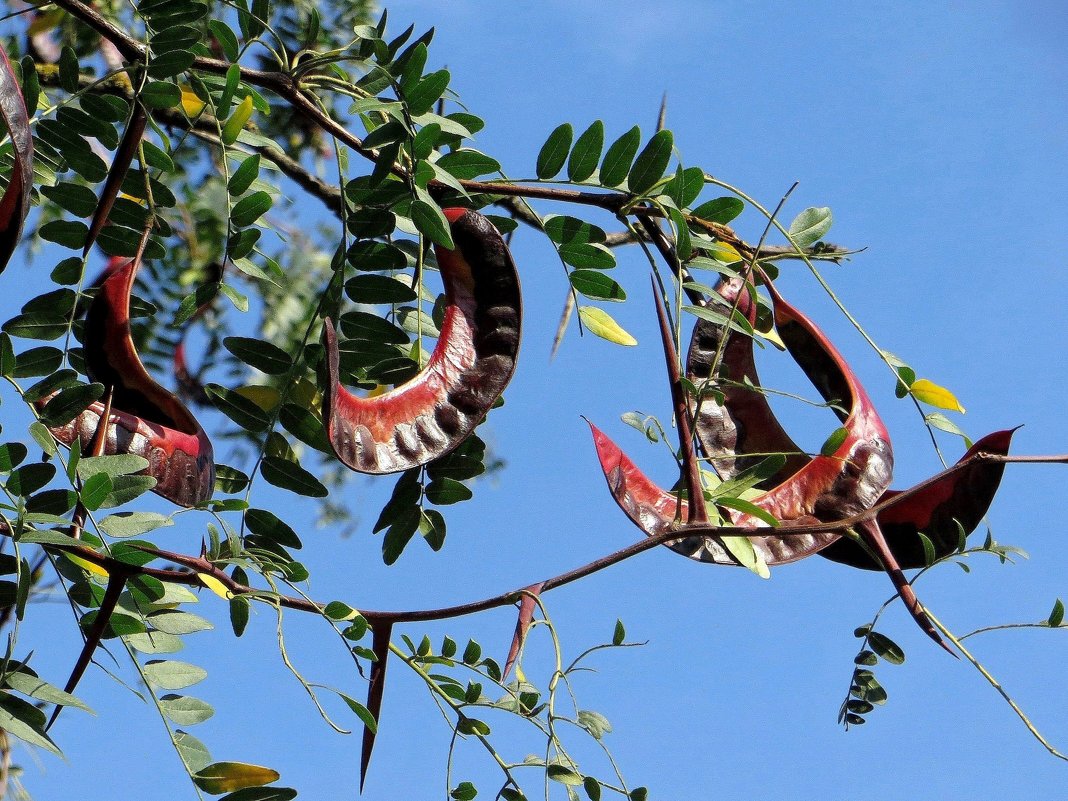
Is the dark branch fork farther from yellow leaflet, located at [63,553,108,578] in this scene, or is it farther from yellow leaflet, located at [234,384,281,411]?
yellow leaflet, located at [234,384,281,411]

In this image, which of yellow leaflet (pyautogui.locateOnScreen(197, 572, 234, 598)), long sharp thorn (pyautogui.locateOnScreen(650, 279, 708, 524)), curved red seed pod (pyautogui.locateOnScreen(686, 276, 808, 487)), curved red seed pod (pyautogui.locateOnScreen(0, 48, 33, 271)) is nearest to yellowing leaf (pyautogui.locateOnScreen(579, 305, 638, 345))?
curved red seed pod (pyautogui.locateOnScreen(686, 276, 808, 487))

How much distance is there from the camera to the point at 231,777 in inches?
48.9

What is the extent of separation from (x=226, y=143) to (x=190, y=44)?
16cm

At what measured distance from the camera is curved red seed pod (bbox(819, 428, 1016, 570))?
4.65ft

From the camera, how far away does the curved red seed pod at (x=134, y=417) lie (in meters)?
1.34

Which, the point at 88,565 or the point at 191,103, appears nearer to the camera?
the point at 88,565

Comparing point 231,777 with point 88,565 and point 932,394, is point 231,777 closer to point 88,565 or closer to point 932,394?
point 88,565

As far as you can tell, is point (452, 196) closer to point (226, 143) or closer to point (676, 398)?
point (226, 143)

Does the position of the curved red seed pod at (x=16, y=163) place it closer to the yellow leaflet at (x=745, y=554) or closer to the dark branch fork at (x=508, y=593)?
the dark branch fork at (x=508, y=593)

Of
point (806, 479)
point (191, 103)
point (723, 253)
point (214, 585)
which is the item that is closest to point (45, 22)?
point (191, 103)

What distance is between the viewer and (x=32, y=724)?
3.77 feet

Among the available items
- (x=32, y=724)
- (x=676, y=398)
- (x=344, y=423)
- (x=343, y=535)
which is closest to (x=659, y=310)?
(x=676, y=398)

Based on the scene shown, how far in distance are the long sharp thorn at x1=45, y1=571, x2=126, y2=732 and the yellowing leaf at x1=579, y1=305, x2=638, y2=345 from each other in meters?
0.72

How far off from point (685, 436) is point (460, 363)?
0.32 meters
